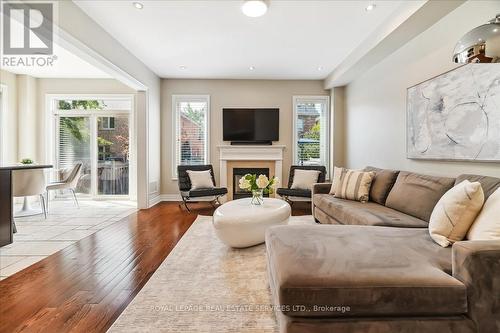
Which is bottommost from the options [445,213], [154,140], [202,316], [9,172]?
[202,316]

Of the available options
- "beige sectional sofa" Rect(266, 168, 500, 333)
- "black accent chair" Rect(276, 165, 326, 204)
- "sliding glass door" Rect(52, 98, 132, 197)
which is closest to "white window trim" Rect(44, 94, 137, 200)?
"sliding glass door" Rect(52, 98, 132, 197)

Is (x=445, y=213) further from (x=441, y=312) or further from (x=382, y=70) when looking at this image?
(x=382, y=70)

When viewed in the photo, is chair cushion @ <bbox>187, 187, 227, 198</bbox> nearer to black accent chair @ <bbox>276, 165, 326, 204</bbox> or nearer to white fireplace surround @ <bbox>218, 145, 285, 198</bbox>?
white fireplace surround @ <bbox>218, 145, 285, 198</bbox>

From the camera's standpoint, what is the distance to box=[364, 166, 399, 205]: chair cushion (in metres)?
3.10

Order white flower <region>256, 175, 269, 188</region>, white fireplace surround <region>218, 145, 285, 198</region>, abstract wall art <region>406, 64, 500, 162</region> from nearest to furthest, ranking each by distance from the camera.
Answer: abstract wall art <region>406, 64, 500, 162</region>
white flower <region>256, 175, 269, 188</region>
white fireplace surround <region>218, 145, 285, 198</region>

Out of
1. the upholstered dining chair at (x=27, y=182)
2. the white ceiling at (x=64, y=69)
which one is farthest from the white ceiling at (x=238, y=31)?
the upholstered dining chair at (x=27, y=182)

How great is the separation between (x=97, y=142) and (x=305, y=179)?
15.7 ft

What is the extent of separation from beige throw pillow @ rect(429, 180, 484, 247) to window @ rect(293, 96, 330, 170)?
4.00 m

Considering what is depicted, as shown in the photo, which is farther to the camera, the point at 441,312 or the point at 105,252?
the point at 105,252

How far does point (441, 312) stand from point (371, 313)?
0.33m

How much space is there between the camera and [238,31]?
134 inches

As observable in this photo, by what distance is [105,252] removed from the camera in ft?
9.04

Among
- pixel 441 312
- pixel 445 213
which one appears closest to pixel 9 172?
pixel 441 312

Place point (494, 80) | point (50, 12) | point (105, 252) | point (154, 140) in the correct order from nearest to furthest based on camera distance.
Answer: point (494, 80), point (50, 12), point (105, 252), point (154, 140)
